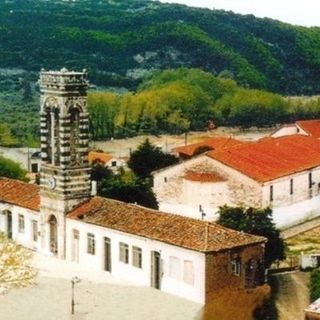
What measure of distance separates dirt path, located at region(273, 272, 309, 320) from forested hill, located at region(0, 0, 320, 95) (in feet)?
311

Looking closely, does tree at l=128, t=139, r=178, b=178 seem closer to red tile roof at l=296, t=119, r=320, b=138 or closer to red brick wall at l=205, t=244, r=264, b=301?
red tile roof at l=296, t=119, r=320, b=138

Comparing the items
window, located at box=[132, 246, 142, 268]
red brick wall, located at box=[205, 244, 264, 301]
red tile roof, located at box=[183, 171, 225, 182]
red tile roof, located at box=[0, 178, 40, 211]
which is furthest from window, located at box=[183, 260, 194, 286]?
red tile roof, located at box=[183, 171, 225, 182]

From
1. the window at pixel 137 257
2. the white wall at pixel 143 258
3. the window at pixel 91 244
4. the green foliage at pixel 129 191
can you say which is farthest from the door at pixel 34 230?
the window at pixel 137 257

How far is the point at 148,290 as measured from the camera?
33.3 meters

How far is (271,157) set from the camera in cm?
4944

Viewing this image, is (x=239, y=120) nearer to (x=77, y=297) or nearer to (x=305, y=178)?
(x=305, y=178)

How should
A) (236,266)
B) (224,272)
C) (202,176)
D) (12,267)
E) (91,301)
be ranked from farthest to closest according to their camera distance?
(202,176), (236,266), (91,301), (224,272), (12,267)

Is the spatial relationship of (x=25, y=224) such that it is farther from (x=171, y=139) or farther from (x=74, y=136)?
(x=171, y=139)

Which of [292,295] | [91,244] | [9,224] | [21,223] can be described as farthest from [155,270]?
[9,224]

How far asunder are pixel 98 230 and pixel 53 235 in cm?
356

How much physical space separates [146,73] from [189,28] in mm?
13566

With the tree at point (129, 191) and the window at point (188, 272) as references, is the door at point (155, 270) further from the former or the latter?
the tree at point (129, 191)

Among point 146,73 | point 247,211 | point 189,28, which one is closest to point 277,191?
point 247,211

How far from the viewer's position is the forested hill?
133625 millimetres
